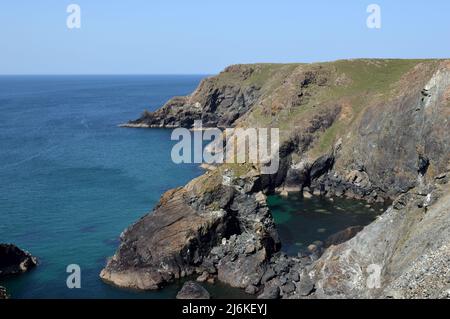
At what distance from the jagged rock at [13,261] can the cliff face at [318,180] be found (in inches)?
424

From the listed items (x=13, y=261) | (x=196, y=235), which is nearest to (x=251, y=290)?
(x=196, y=235)

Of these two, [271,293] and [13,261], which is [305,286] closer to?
[271,293]

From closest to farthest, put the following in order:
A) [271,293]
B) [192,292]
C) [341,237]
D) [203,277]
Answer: [271,293]
[192,292]
[203,277]
[341,237]

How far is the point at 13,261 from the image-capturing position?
6156cm

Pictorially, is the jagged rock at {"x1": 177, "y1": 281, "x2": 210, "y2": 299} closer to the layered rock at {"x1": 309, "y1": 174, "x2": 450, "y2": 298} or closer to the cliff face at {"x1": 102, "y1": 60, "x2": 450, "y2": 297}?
the cliff face at {"x1": 102, "y1": 60, "x2": 450, "y2": 297}

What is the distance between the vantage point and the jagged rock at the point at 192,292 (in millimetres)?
53750

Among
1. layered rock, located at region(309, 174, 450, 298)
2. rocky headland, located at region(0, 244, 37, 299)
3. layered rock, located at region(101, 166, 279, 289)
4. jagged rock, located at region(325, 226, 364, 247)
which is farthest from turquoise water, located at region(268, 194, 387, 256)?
rocky headland, located at region(0, 244, 37, 299)

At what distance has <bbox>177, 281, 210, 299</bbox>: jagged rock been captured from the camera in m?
53.8

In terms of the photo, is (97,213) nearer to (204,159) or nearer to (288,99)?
(204,159)

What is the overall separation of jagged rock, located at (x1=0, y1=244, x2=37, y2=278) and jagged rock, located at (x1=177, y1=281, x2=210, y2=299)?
20973mm

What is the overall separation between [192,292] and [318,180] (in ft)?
174

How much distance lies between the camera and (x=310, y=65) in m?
133
